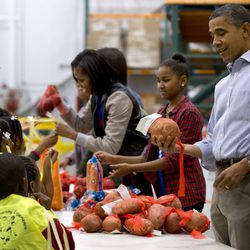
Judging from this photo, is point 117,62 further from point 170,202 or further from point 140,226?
point 140,226

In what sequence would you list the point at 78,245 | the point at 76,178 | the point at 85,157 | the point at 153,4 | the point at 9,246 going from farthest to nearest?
1. the point at 153,4
2. the point at 85,157
3. the point at 76,178
4. the point at 78,245
5. the point at 9,246

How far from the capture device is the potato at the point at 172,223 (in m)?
2.90

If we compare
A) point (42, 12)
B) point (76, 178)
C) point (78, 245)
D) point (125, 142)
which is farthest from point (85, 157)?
→ point (42, 12)

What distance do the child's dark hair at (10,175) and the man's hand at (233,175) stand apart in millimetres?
774

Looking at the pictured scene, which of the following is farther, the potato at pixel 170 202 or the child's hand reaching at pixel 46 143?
the child's hand reaching at pixel 46 143

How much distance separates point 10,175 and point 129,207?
81 centimetres

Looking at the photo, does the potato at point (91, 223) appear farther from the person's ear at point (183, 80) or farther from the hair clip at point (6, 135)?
the person's ear at point (183, 80)

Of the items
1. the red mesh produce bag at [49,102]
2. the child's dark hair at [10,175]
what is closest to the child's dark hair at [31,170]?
the child's dark hair at [10,175]

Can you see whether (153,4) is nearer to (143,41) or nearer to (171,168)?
(143,41)

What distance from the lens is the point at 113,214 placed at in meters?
3.01

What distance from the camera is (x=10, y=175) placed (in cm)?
231

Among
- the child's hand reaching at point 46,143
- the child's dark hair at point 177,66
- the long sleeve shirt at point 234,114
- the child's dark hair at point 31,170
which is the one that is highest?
the child's dark hair at point 177,66

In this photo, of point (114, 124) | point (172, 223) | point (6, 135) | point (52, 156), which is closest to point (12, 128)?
point (6, 135)

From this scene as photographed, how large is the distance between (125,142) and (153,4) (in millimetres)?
8491
